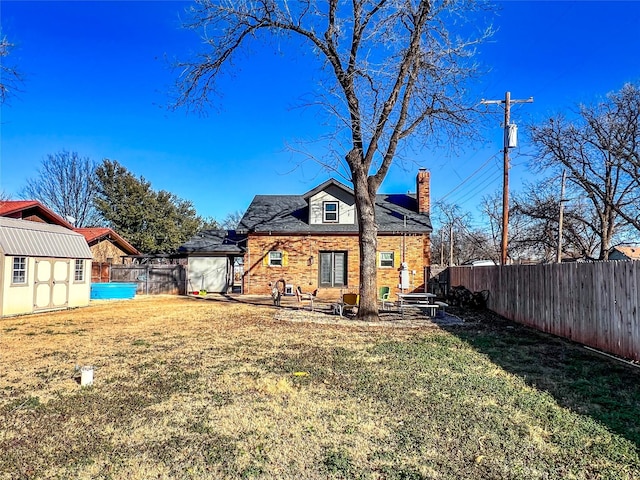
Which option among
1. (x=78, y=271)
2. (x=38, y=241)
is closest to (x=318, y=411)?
(x=38, y=241)

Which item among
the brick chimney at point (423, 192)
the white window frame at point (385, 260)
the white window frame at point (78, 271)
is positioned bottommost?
the white window frame at point (78, 271)

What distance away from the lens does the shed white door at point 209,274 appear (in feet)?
74.4

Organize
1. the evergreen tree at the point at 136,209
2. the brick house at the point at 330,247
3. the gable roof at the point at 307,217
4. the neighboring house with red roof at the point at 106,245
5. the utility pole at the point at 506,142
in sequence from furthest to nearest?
the evergreen tree at the point at 136,209, the neighboring house with red roof at the point at 106,245, the gable roof at the point at 307,217, the brick house at the point at 330,247, the utility pole at the point at 506,142

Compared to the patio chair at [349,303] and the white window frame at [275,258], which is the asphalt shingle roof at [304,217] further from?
the patio chair at [349,303]

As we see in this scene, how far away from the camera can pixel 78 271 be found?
1573 centimetres

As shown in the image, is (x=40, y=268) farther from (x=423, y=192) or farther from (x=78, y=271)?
(x=423, y=192)

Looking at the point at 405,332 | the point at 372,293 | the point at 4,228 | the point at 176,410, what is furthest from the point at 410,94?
the point at 4,228

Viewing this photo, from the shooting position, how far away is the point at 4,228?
498 inches

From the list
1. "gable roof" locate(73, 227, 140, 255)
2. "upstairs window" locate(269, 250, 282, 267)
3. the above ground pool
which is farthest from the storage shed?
"gable roof" locate(73, 227, 140, 255)

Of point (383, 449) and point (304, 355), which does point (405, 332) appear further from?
point (383, 449)

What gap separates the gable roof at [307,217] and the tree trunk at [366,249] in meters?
8.78

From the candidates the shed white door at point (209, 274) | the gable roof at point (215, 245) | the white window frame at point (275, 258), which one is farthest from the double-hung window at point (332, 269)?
the shed white door at point (209, 274)

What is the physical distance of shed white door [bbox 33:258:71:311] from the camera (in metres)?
13.7

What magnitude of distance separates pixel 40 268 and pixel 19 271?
77 cm
